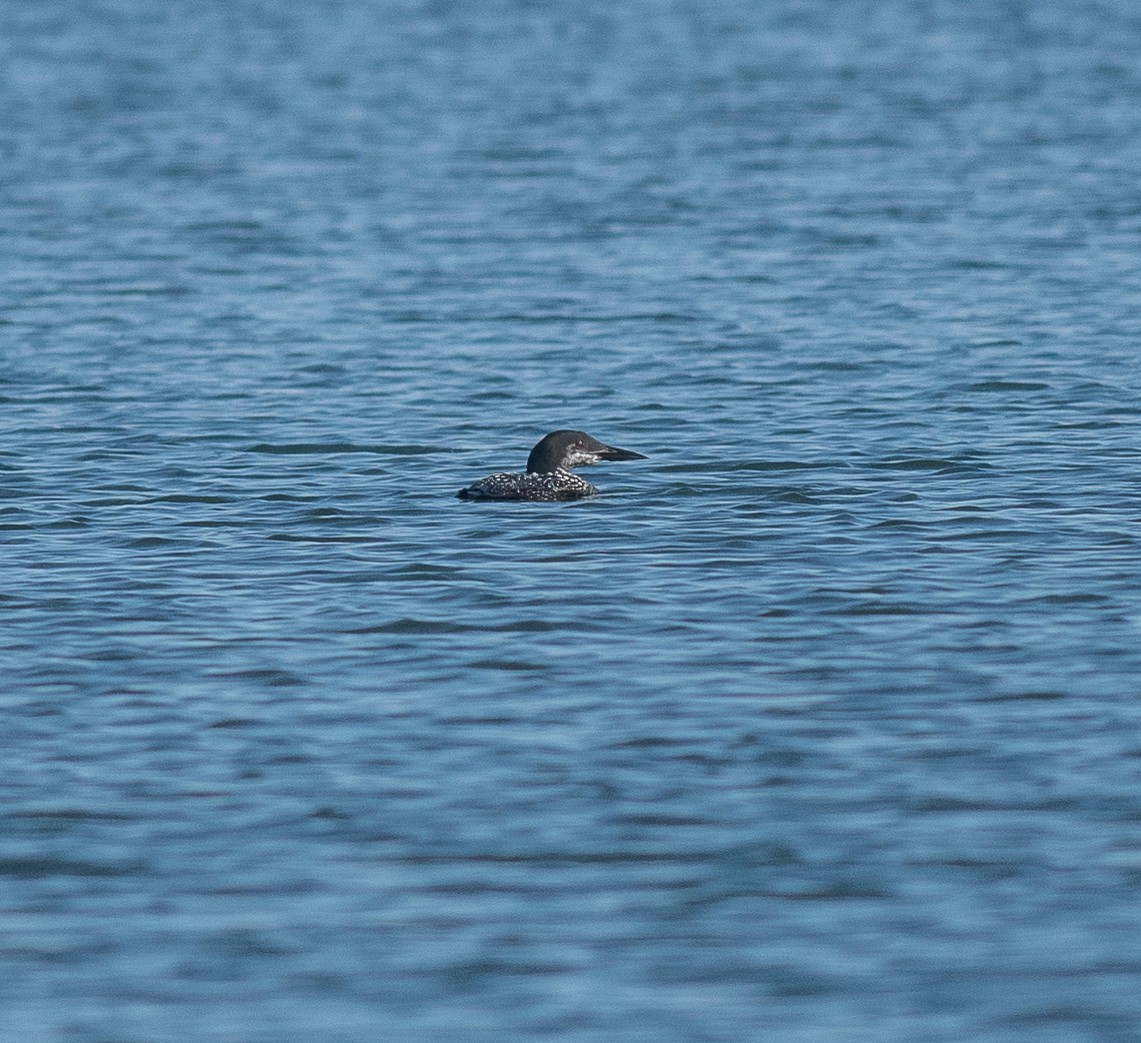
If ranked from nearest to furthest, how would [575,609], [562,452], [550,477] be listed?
[575,609]
[550,477]
[562,452]

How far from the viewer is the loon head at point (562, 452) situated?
1712cm

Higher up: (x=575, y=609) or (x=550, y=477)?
(x=550, y=477)

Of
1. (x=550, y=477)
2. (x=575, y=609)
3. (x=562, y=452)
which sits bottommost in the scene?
(x=575, y=609)

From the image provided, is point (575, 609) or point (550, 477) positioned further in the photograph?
point (550, 477)

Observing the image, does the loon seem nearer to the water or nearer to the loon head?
the loon head

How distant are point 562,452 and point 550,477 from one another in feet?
1.17

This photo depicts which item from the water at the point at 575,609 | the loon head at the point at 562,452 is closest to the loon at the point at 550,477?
the loon head at the point at 562,452

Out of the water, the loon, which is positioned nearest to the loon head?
the loon

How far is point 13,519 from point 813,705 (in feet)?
22.6

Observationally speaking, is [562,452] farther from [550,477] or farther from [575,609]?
[575,609]

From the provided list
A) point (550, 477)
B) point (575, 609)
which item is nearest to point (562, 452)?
point (550, 477)

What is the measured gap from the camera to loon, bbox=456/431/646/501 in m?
16.7

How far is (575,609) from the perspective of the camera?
13.8m

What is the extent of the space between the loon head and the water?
317mm
